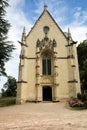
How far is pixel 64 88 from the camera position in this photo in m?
25.6

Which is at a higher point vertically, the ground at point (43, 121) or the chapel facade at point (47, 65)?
the chapel facade at point (47, 65)

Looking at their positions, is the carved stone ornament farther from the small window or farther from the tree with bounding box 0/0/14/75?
the tree with bounding box 0/0/14/75

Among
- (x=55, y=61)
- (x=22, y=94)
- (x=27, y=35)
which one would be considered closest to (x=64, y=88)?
(x=55, y=61)

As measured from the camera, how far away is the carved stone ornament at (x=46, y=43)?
2745 cm

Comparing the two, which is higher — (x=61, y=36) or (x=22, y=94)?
(x=61, y=36)

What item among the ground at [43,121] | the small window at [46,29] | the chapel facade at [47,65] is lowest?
the ground at [43,121]

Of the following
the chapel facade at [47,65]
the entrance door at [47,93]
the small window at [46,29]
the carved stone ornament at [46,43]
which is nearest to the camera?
the chapel facade at [47,65]

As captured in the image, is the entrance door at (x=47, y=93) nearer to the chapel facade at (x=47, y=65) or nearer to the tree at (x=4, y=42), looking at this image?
the chapel facade at (x=47, y=65)

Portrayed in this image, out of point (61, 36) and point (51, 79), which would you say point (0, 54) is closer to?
point (51, 79)

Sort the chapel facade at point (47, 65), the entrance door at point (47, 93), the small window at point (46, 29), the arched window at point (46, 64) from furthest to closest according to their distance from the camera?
the small window at point (46, 29) < the arched window at point (46, 64) < the entrance door at point (47, 93) < the chapel facade at point (47, 65)

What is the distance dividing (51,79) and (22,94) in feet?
16.4

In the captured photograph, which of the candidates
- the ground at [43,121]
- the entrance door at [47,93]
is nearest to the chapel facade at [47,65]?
the entrance door at [47,93]

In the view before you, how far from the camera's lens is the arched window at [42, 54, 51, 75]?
1059 inches

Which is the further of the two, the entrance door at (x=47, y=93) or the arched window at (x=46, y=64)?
the arched window at (x=46, y=64)
